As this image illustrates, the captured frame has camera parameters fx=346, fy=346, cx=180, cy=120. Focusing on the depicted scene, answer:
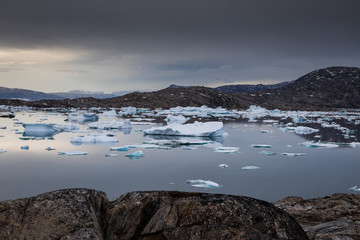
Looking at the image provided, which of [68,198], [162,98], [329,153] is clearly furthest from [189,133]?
[162,98]

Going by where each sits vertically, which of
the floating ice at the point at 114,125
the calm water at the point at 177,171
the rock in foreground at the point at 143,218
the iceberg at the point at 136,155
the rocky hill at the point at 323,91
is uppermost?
the rocky hill at the point at 323,91

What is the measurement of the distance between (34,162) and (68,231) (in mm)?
10371

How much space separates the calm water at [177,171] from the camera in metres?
9.39

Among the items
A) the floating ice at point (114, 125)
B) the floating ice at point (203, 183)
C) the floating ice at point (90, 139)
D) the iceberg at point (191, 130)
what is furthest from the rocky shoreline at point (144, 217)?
the floating ice at point (114, 125)

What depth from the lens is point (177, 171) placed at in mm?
11461

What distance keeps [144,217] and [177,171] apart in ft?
25.4

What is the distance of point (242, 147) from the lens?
17.3 metres

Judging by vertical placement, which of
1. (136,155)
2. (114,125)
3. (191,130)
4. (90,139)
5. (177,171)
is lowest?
(177,171)

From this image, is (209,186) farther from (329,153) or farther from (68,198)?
(329,153)

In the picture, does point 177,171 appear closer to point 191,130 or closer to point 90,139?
point 90,139

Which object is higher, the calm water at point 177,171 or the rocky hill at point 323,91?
the rocky hill at point 323,91

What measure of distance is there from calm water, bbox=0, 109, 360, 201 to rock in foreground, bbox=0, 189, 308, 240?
15.0 feet

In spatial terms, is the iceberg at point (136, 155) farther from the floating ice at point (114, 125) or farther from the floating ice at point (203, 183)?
the floating ice at point (114, 125)

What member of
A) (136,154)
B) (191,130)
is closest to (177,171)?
(136,154)
